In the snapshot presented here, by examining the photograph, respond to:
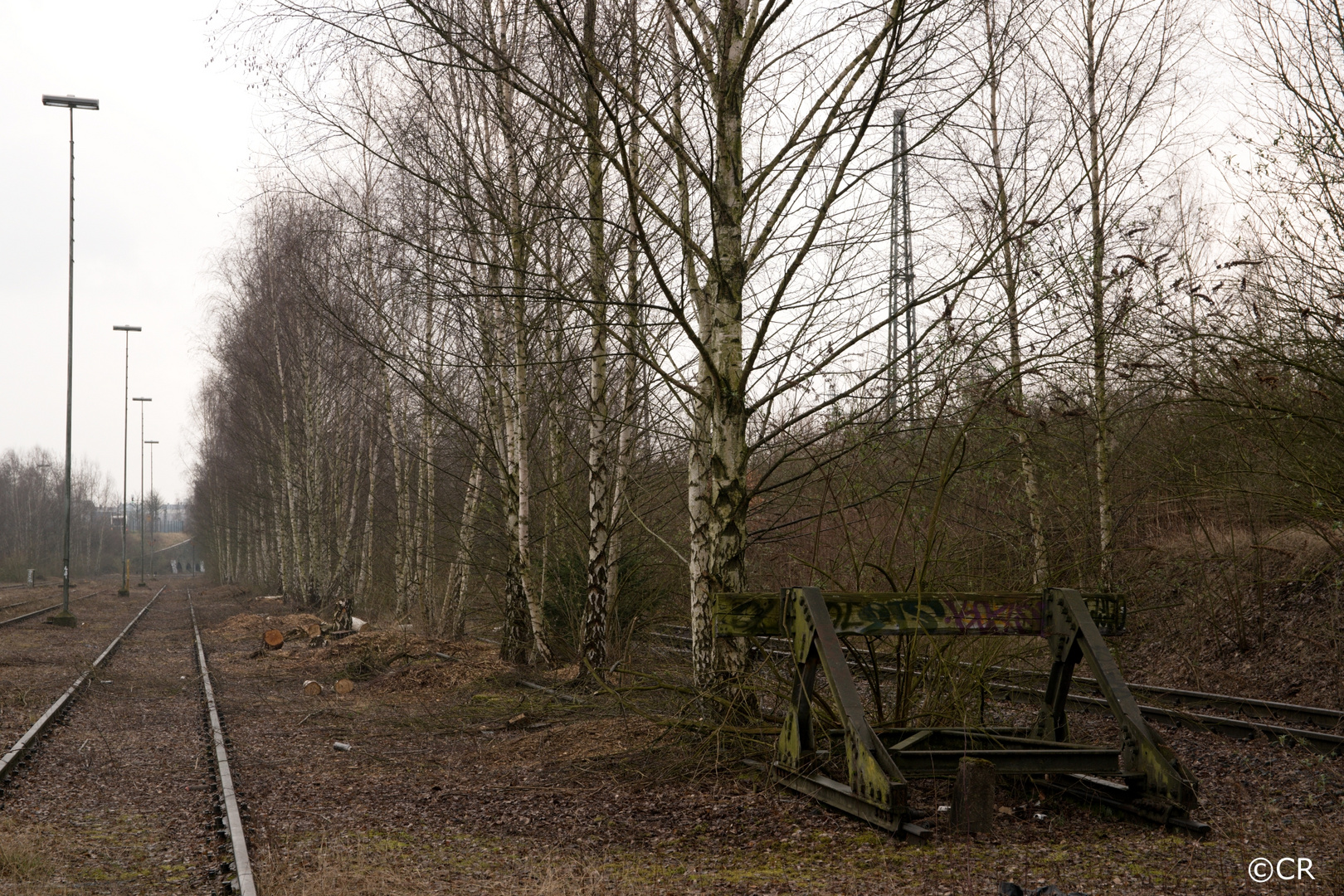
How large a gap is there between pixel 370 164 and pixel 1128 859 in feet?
72.1

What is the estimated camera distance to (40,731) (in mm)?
10180

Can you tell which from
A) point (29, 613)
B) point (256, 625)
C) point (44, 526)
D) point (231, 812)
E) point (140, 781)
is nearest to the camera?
point (231, 812)

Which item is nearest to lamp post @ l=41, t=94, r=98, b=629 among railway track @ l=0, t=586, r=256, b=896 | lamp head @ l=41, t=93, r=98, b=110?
lamp head @ l=41, t=93, r=98, b=110

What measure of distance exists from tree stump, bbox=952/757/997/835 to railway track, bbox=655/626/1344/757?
1896 mm

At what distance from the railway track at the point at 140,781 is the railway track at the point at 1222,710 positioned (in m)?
5.07

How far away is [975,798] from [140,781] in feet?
22.1

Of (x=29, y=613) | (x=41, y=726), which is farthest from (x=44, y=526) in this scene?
(x=41, y=726)

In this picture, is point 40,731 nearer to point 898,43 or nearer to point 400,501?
point 898,43

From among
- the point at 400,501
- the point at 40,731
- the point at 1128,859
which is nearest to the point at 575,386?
the point at 40,731

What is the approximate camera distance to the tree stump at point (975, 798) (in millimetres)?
5426

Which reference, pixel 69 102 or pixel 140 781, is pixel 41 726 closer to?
pixel 140 781

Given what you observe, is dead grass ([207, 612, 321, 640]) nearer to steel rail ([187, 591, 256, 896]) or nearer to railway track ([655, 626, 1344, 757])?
steel rail ([187, 591, 256, 896])

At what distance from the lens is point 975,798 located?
17.8 feet

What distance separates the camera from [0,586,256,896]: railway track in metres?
5.71
